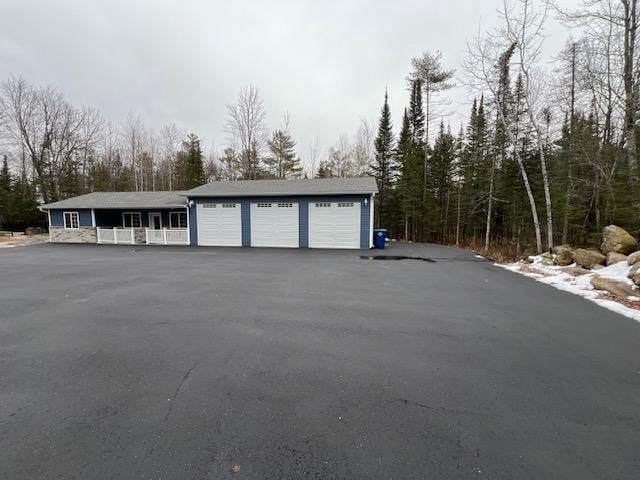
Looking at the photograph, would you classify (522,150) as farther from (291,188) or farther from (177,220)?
(177,220)

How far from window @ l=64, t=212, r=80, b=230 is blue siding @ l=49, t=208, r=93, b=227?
0.21 meters

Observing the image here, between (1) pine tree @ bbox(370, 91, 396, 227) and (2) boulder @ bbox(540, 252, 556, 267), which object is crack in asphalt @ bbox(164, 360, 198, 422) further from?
(1) pine tree @ bbox(370, 91, 396, 227)

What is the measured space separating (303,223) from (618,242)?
11.7 meters

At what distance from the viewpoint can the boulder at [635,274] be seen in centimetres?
621

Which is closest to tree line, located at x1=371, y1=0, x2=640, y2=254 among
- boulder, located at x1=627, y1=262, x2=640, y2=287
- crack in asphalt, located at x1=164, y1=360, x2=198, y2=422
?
boulder, located at x1=627, y1=262, x2=640, y2=287

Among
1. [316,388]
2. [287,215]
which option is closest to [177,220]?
[287,215]

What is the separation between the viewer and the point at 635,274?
6.33m

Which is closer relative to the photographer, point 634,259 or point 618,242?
point 634,259

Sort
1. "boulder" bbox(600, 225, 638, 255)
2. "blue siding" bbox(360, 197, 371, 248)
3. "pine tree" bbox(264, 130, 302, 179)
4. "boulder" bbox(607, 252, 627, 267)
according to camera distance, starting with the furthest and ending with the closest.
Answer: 1. "pine tree" bbox(264, 130, 302, 179)
2. "blue siding" bbox(360, 197, 371, 248)
3. "boulder" bbox(600, 225, 638, 255)
4. "boulder" bbox(607, 252, 627, 267)

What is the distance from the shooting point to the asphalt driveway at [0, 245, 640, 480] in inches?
74.2

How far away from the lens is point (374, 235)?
1516 cm

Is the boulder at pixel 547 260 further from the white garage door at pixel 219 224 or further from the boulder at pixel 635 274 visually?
the white garage door at pixel 219 224

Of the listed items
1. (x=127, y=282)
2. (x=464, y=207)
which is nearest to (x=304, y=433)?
(x=127, y=282)

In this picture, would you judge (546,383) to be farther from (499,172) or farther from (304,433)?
(499,172)
